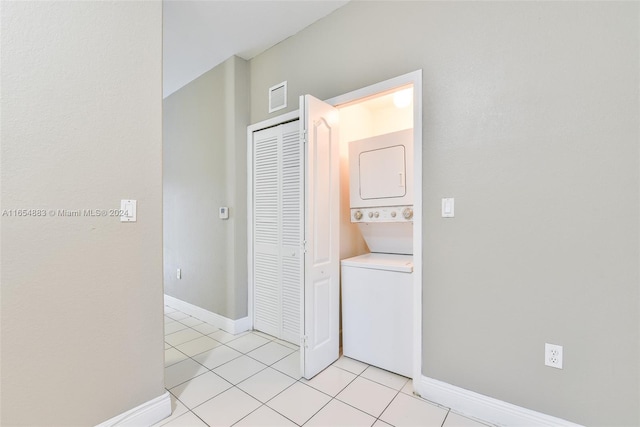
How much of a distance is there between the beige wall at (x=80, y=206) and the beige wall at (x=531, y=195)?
1683 mm

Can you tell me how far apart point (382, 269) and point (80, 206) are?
189 centimetres

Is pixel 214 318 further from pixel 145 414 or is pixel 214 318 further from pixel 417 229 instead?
pixel 417 229

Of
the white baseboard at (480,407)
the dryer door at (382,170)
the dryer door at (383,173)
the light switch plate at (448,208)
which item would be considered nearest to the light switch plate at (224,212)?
the dryer door at (382,170)

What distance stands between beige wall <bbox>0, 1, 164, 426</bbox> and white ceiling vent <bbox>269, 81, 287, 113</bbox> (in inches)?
45.6

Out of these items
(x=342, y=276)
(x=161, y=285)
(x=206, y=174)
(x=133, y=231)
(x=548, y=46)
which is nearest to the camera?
(x=548, y=46)

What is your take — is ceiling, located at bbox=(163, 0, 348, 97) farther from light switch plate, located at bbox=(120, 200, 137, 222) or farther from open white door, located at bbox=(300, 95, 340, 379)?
light switch plate, located at bbox=(120, 200, 137, 222)

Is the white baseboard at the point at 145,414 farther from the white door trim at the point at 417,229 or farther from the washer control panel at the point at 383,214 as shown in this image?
the washer control panel at the point at 383,214

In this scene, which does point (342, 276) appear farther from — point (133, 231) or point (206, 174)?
point (206, 174)

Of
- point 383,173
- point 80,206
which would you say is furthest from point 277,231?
point 80,206

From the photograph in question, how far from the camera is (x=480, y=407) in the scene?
1.60m

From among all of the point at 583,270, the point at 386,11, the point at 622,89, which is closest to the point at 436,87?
the point at 386,11

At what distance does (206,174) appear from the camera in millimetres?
3197

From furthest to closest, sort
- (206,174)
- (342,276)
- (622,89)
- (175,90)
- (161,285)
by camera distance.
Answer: (175,90) < (206,174) < (342,276) < (161,285) < (622,89)

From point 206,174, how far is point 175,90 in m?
1.38
